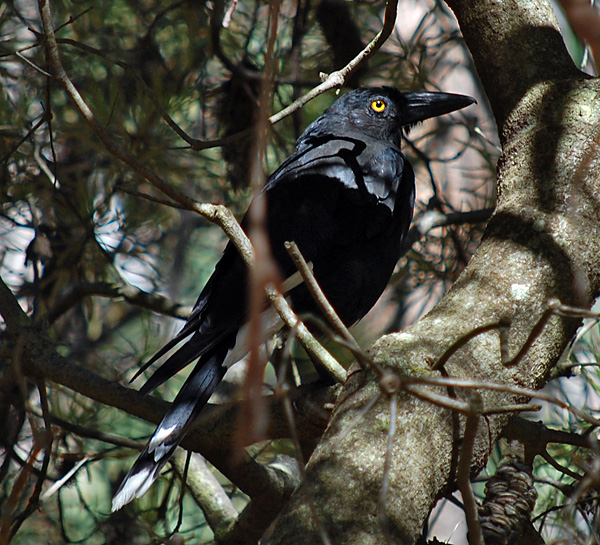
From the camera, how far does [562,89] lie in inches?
60.8

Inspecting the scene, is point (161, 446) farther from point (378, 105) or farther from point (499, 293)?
point (378, 105)

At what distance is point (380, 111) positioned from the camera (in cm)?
281

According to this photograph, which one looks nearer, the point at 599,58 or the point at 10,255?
the point at 599,58

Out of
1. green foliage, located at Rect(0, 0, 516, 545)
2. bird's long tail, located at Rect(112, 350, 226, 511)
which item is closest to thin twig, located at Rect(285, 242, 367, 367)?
bird's long tail, located at Rect(112, 350, 226, 511)

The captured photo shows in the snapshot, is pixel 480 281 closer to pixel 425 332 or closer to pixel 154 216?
pixel 425 332

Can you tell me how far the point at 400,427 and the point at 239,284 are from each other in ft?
3.88

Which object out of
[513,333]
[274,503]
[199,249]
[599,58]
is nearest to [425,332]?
[513,333]

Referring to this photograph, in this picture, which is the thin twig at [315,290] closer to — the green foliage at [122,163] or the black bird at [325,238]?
the black bird at [325,238]

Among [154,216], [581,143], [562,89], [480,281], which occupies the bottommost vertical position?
[480,281]

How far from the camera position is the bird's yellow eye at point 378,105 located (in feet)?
9.17

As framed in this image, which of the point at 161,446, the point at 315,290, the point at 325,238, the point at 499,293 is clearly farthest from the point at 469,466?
the point at 325,238

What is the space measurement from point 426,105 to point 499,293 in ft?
5.37

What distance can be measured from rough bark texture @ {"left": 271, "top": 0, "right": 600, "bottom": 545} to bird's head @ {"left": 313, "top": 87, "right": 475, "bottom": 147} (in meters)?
1.02

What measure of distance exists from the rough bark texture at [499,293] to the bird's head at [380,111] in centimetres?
102
